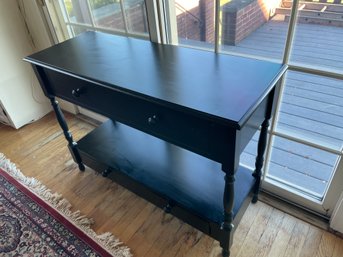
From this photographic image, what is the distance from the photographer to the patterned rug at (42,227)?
1279 mm

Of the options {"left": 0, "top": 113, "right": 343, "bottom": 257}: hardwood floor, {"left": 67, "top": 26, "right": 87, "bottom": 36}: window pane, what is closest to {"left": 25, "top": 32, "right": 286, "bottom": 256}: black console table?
{"left": 0, "top": 113, "right": 343, "bottom": 257}: hardwood floor

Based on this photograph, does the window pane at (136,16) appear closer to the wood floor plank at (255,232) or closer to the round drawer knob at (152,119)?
the round drawer knob at (152,119)

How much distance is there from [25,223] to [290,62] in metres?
1.46

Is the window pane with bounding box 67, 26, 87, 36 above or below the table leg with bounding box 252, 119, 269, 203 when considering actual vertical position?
above

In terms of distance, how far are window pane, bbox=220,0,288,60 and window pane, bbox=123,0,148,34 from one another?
17.3 inches

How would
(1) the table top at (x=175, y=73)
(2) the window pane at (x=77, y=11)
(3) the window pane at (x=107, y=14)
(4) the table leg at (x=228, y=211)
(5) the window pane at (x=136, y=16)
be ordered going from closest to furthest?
(1) the table top at (x=175, y=73) → (4) the table leg at (x=228, y=211) → (5) the window pane at (x=136, y=16) → (3) the window pane at (x=107, y=14) → (2) the window pane at (x=77, y=11)

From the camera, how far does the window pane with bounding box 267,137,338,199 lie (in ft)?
4.03

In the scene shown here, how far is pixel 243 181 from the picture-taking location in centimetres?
126

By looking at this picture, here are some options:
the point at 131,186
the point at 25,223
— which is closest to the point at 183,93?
the point at 131,186

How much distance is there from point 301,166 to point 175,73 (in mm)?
789

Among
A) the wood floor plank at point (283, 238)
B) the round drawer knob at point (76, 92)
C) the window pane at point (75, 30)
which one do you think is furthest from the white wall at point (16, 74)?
the wood floor plank at point (283, 238)

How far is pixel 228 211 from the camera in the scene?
39.3 inches

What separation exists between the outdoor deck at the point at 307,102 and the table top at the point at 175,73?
14 centimetres

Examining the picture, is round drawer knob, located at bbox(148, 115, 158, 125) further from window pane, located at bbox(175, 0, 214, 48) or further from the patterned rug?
the patterned rug
